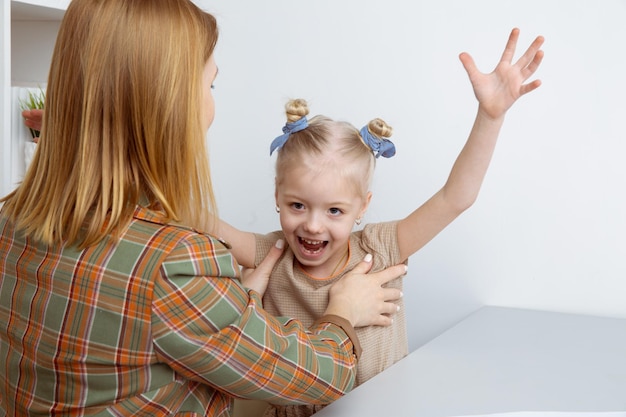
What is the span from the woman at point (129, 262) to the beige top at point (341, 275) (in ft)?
1.01

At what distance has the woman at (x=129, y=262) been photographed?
2.53 ft

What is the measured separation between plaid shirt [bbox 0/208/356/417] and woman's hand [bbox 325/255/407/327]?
0.25 metres

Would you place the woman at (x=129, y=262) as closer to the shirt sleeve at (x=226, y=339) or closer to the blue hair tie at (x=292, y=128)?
the shirt sleeve at (x=226, y=339)

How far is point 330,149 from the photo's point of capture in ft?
4.05

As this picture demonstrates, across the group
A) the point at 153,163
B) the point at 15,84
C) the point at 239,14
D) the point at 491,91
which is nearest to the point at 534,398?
the point at 491,91

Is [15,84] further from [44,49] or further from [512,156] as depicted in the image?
[512,156]

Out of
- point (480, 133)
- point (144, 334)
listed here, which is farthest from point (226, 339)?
point (480, 133)

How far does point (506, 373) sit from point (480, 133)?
1.19 ft

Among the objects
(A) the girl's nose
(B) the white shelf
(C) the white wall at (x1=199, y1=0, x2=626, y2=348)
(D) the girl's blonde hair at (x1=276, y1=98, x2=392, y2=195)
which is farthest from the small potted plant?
(A) the girl's nose

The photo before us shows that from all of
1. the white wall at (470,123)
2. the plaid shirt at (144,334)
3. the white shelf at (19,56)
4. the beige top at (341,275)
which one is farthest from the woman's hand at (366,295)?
the white shelf at (19,56)

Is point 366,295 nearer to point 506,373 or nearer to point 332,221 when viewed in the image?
point 332,221

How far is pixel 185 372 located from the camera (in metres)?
0.80

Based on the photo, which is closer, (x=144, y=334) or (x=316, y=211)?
(x=144, y=334)

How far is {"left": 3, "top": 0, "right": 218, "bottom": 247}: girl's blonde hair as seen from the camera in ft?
2.67
